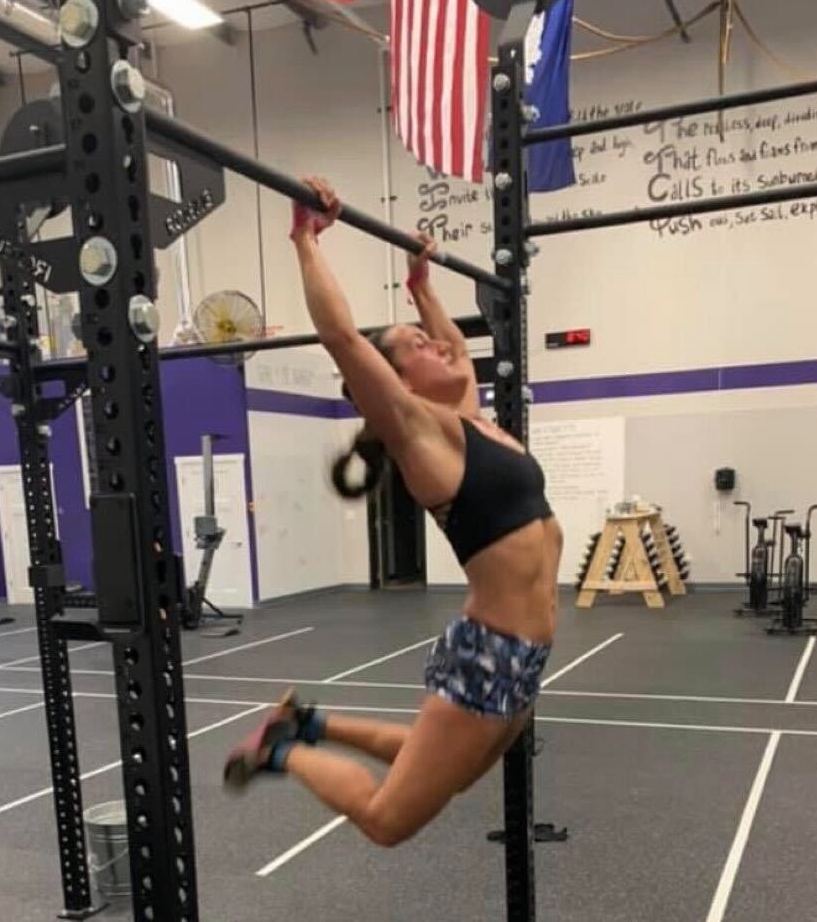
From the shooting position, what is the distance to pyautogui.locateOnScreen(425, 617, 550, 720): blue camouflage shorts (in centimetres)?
163

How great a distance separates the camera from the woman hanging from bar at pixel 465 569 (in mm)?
1614

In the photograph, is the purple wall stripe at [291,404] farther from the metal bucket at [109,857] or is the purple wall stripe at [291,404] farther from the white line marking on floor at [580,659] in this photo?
the metal bucket at [109,857]

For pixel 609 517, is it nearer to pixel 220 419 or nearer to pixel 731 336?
pixel 731 336

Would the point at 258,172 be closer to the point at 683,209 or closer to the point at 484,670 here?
the point at 484,670

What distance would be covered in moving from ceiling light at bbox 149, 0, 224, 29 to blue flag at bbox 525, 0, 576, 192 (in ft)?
11.5

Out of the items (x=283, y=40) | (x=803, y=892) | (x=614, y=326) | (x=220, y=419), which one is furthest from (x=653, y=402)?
(x=803, y=892)

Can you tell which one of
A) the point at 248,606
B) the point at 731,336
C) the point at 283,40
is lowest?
the point at 248,606

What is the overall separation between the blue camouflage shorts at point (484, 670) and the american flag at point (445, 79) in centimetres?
379

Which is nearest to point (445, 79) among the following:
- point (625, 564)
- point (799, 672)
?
point (799, 672)

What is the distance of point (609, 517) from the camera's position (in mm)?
8469

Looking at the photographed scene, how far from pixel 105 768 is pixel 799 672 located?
4104 millimetres

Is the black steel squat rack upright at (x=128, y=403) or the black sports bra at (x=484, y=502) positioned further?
the black sports bra at (x=484, y=502)

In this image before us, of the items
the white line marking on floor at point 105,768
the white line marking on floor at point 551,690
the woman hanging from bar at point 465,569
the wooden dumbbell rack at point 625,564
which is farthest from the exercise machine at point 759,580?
the woman hanging from bar at point 465,569

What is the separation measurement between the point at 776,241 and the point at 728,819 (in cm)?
710
